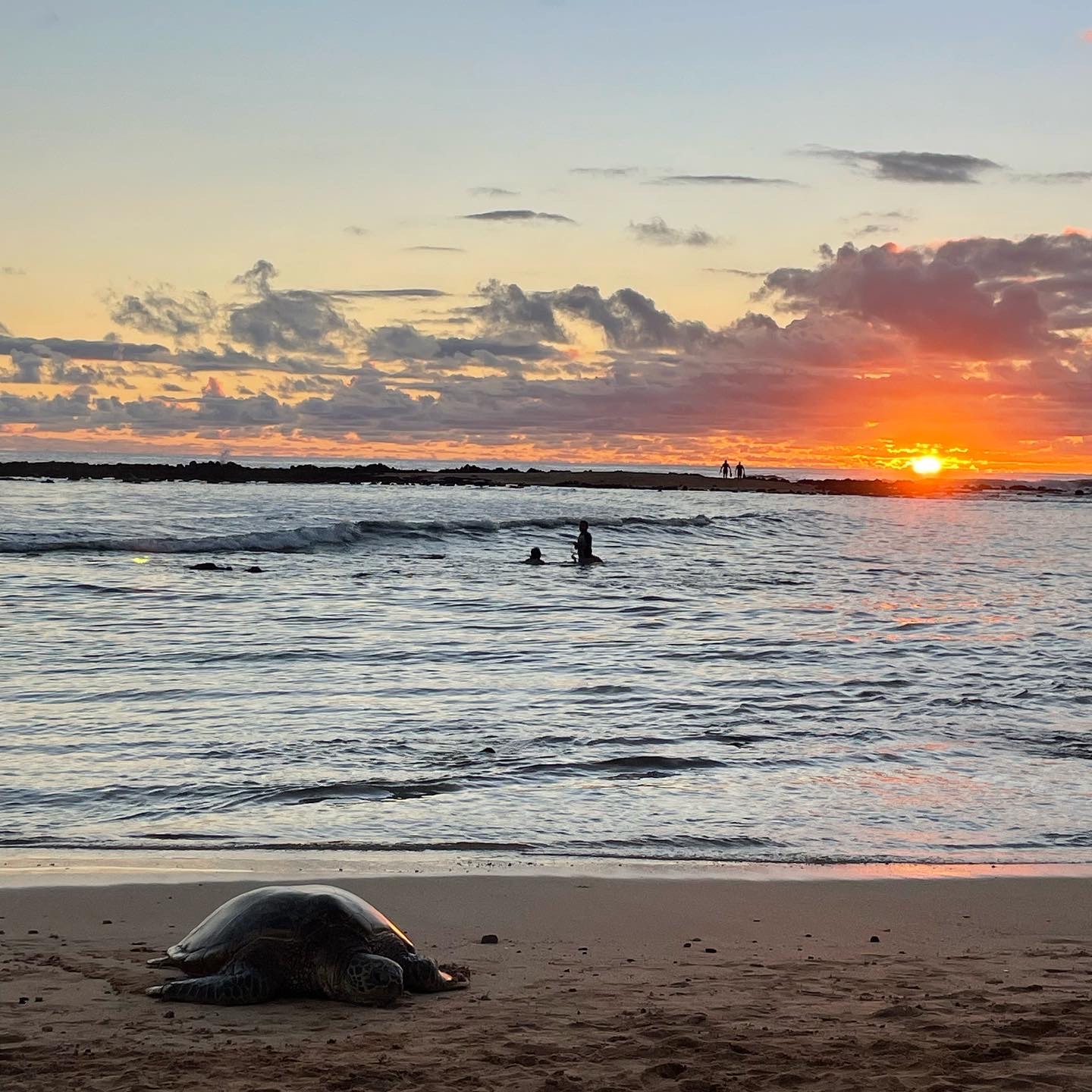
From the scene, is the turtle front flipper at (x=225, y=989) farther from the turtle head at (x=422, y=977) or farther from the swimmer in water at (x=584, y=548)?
the swimmer in water at (x=584, y=548)

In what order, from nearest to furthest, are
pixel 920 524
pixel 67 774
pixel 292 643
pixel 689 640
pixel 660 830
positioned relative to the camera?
1. pixel 660 830
2. pixel 67 774
3. pixel 292 643
4. pixel 689 640
5. pixel 920 524

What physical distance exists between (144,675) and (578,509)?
179ft

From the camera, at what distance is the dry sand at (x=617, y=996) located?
4500 millimetres

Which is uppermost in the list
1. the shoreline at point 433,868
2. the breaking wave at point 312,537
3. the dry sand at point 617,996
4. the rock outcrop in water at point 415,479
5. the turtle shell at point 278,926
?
the rock outcrop in water at point 415,479

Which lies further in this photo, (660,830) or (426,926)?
(660,830)

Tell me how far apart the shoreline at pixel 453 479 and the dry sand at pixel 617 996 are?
87102 millimetres

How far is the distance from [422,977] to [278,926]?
71 cm

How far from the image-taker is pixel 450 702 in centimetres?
1389

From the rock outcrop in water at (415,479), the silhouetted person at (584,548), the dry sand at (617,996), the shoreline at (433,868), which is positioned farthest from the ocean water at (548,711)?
the rock outcrop in water at (415,479)

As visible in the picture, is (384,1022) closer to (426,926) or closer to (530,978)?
(530,978)

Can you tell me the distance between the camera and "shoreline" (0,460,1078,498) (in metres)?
99.9

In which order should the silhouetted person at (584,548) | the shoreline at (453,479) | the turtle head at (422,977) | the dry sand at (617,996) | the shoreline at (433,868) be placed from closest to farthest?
the dry sand at (617,996) < the turtle head at (422,977) < the shoreline at (433,868) < the silhouetted person at (584,548) < the shoreline at (453,479)

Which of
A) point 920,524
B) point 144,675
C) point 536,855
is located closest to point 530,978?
point 536,855

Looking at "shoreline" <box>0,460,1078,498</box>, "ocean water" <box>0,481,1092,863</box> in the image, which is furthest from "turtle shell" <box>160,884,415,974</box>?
"shoreline" <box>0,460,1078,498</box>
